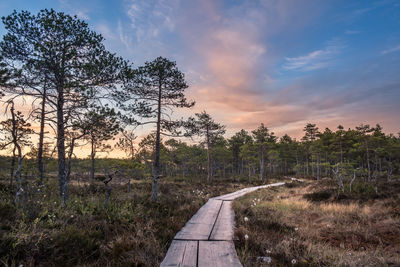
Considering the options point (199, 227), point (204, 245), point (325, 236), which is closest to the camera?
point (204, 245)

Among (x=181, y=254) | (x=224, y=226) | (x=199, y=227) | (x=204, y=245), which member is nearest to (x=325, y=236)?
(x=224, y=226)

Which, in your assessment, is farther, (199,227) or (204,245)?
(199,227)

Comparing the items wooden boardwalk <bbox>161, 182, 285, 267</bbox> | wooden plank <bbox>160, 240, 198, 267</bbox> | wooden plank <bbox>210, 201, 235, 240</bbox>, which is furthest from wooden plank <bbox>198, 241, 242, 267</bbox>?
wooden plank <bbox>210, 201, 235, 240</bbox>

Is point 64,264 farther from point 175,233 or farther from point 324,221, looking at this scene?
point 324,221

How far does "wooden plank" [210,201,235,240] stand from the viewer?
16.5 ft

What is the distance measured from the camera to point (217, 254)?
12.6 ft

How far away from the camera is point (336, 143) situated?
3481cm

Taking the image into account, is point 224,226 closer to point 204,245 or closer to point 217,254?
point 204,245

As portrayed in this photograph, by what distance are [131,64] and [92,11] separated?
2.89 meters

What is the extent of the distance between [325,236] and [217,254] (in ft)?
14.4

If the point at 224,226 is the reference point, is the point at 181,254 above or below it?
above

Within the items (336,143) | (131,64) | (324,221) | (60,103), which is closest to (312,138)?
(336,143)

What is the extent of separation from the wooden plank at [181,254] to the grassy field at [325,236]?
0.98 metres

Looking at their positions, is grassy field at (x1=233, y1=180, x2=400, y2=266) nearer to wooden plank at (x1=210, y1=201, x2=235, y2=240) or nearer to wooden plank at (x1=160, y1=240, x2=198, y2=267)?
wooden plank at (x1=210, y1=201, x2=235, y2=240)
